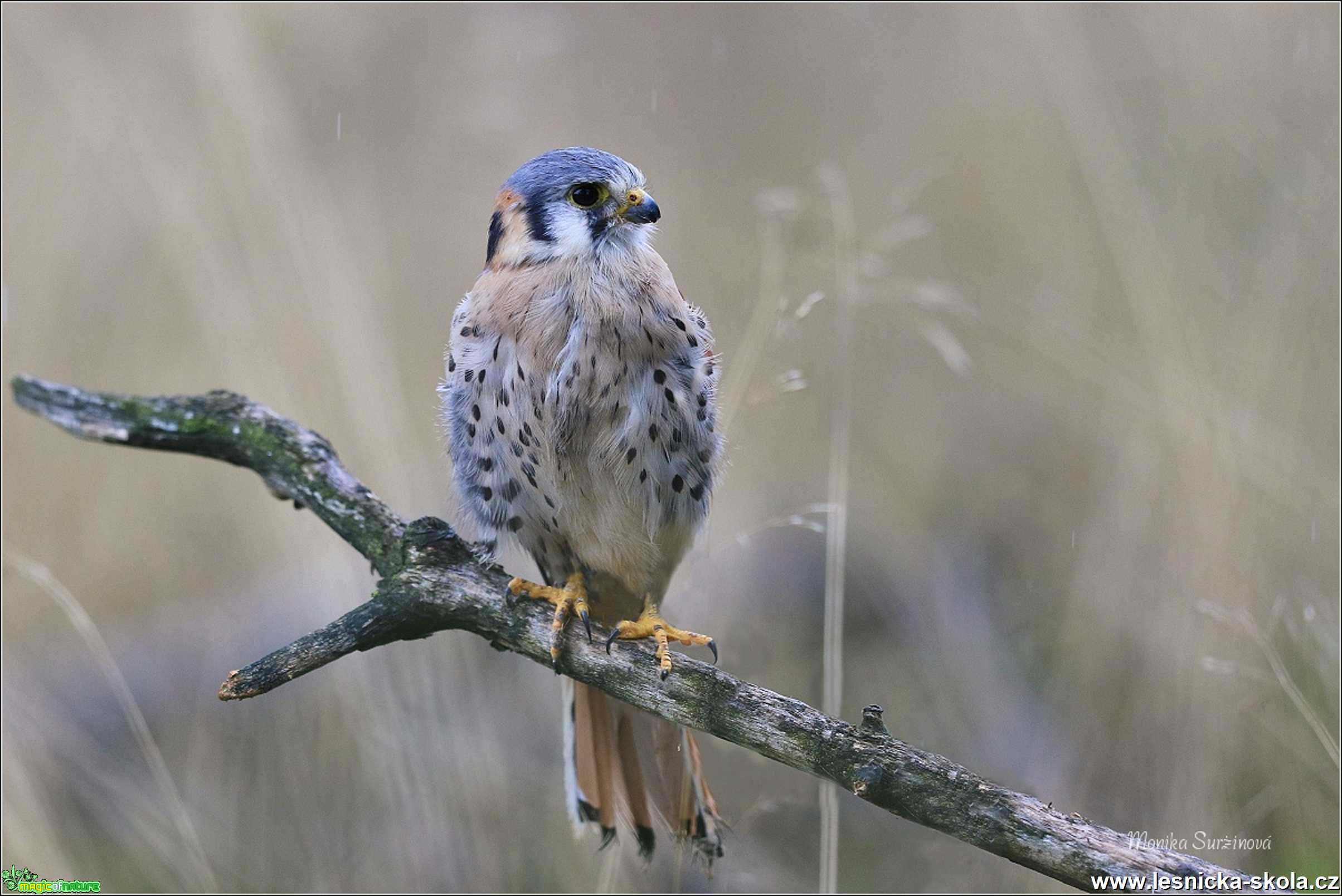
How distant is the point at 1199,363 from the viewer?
403 centimetres

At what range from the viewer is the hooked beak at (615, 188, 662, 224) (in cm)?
276

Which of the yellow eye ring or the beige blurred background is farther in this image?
the beige blurred background

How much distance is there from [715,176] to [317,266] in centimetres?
238

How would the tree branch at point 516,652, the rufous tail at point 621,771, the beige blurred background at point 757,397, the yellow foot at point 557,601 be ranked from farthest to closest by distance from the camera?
1. the beige blurred background at point 757,397
2. the rufous tail at point 621,771
3. the yellow foot at point 557,601
4. the tree branch at point 516,652

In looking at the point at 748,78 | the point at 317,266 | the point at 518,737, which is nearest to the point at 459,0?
the point at 748,78

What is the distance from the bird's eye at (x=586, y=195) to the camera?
2738 millimetres

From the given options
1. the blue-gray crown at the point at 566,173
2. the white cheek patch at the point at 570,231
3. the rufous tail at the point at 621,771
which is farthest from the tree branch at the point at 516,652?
the blue-gray crown at the point at 566,173

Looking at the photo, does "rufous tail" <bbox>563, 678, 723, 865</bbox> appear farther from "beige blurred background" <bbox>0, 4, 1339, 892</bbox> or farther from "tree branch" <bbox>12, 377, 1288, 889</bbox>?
"tree branch" <bbox>12, 377, 1288, 889</bbox>

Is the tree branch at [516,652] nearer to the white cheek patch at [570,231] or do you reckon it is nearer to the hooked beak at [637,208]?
the white cheek patch at [570,231]

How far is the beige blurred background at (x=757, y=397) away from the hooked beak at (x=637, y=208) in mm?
536

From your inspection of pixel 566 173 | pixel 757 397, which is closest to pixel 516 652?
pixel 757 397

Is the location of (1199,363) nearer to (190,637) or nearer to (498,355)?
(498,355)

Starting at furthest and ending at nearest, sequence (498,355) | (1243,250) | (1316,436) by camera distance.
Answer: (1243,250), (1316,436), (498,355)

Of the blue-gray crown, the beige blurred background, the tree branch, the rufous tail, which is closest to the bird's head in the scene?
the blue-gray crown
